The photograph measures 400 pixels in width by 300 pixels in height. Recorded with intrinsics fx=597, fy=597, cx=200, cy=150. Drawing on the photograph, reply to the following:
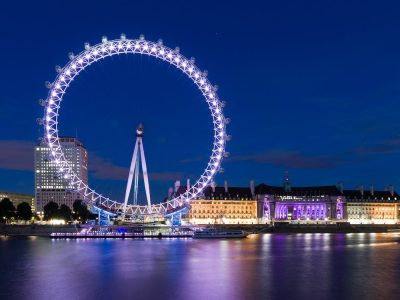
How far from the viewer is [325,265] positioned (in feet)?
109

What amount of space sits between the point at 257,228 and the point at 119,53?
44857 millimetres

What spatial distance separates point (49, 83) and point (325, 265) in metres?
26.4

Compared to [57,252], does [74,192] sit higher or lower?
higher

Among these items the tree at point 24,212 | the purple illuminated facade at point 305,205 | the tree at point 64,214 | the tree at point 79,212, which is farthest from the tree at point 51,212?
the purple illuminated facade at point 305,205

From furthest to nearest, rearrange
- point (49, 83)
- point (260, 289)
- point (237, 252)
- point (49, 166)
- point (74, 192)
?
1. point (49, 166)
2. point (74, 192)
3. point (49, 83)
4. point (237, 252)
5. point (260, 289)

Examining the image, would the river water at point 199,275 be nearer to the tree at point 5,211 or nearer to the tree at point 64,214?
the tree at point 5,211

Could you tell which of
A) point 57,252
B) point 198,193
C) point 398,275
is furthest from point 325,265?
point 198,193

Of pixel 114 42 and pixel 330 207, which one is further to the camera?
pixel 330 207

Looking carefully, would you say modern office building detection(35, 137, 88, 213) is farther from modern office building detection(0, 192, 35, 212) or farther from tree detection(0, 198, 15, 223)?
tree detection(0, 198, 15, 223)

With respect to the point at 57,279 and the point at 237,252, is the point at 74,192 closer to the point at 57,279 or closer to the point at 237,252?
the point at 237,252

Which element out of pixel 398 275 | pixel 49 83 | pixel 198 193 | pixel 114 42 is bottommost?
pixel 398 275

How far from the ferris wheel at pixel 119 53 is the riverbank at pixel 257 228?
12690 mm

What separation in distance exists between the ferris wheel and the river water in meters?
10.9

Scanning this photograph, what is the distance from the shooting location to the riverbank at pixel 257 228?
69762 mm
